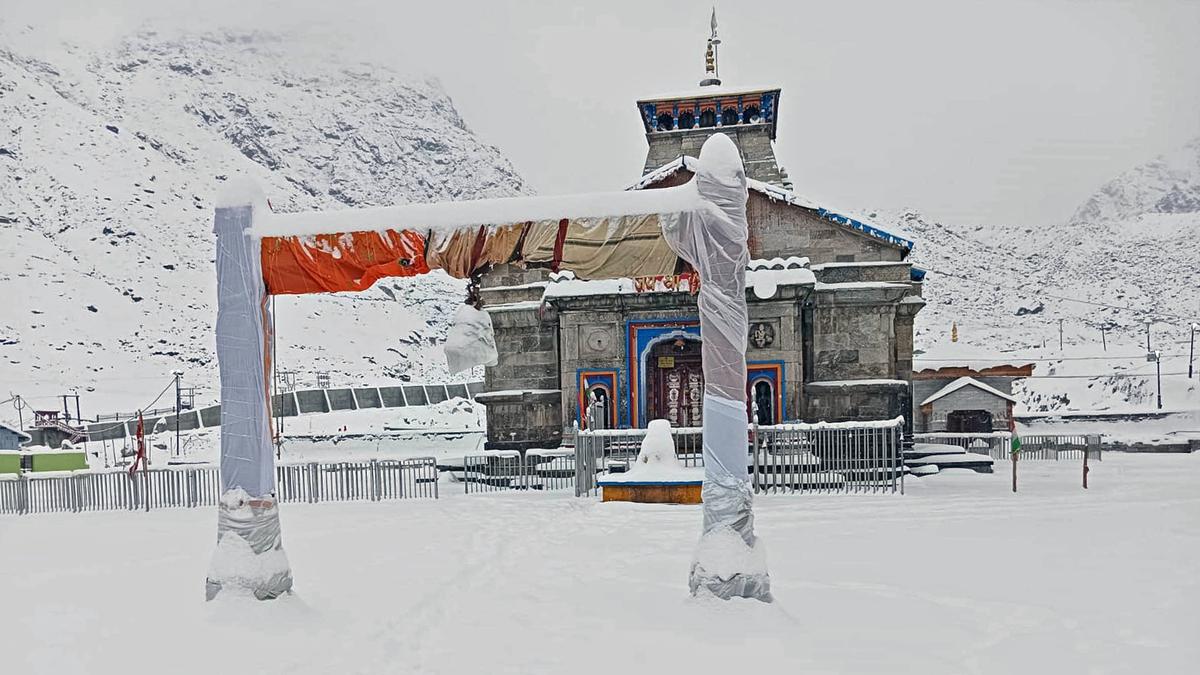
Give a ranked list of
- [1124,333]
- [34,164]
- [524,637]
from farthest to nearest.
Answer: [1124,333], [34,164], [524,637]

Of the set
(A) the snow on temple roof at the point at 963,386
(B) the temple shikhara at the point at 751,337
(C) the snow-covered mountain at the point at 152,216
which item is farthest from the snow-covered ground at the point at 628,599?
(C) the snow-covered mountain at the point at 152,216

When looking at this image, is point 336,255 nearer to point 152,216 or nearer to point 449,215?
point 449,215

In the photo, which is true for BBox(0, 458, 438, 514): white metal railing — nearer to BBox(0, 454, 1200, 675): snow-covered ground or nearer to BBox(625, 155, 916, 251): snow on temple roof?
BBox(0, 454, 1200, 675): snow-covered ground

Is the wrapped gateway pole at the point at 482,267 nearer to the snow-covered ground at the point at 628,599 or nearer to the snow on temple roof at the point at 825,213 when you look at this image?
the snow-covered ground at the point at 628,599

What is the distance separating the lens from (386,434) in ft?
146

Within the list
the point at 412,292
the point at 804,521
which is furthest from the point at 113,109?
the point at 804,521

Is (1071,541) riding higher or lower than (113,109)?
lower

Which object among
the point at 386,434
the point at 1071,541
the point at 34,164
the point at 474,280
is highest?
the point at 34,164

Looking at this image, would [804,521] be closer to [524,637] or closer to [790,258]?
[524,637]

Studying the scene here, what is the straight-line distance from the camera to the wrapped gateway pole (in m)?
7.64

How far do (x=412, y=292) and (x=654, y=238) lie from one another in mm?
102910

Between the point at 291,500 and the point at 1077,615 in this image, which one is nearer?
the point at 1077,615

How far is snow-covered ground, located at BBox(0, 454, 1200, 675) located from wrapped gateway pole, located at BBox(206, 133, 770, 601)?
503 millimetres

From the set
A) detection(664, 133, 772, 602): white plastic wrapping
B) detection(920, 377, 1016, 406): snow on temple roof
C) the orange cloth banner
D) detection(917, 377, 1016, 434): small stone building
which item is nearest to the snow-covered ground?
detection(664, 133, 772, 602): white plastic wrapping
